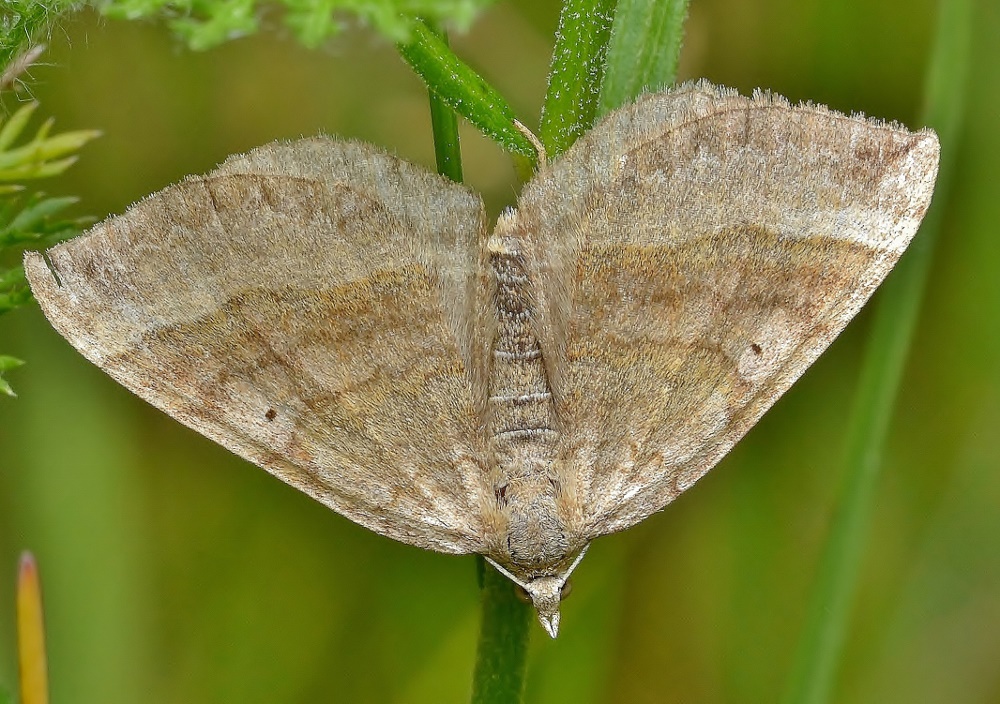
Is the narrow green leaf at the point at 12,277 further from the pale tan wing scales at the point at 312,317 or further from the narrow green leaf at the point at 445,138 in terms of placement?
the narrow green leaf at the point at 445,138

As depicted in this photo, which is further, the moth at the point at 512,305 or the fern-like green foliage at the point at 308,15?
the moth at the point at 512,305

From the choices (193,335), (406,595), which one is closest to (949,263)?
(406,595)

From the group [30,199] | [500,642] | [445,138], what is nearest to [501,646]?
[500,642]

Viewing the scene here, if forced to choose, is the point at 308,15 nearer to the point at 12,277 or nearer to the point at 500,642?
the point at 12,277

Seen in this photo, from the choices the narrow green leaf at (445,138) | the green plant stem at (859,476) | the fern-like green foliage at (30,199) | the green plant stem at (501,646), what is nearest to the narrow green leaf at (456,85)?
the narrow green leaf at (445,138)

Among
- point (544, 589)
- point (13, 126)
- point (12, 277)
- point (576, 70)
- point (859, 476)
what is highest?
point (576, 70)

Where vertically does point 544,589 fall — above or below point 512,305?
below
